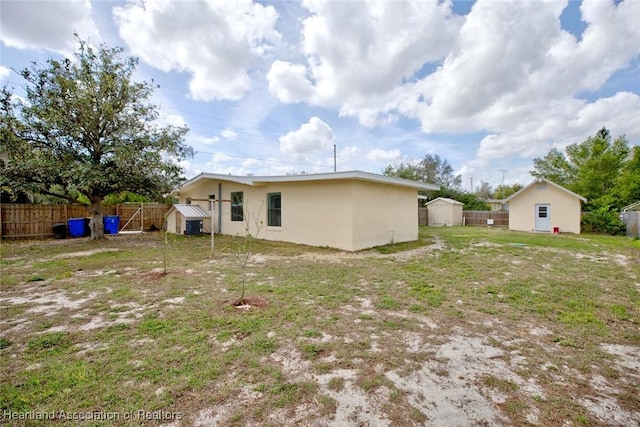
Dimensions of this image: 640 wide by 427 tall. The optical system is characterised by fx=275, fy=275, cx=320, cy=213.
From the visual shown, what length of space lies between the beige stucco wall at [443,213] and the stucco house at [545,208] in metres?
5.19

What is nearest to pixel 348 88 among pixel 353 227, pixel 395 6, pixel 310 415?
pixel 395 6

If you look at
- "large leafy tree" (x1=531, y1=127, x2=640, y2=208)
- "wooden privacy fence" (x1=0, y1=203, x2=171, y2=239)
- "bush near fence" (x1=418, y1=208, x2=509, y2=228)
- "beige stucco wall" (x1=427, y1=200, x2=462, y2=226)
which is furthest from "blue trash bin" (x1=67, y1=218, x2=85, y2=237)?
"large leafy tree" (x1=531, y1=127, x2=640, y2=208)

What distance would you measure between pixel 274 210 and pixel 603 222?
18396mm

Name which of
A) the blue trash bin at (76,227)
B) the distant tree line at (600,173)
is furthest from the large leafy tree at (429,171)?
the blue trash bin at (76,227)

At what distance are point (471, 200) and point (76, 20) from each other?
28.1 metres

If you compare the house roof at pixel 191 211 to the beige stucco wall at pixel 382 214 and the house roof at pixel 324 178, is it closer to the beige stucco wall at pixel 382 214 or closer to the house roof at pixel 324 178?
the house roof at pixel 324 178

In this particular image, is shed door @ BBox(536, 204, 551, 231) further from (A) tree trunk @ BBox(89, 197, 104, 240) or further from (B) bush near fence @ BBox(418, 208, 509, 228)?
(A) tree trunk @ BBox(89, 197, 104, 240)

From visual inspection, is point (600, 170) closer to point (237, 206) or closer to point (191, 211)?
point (237, 206)

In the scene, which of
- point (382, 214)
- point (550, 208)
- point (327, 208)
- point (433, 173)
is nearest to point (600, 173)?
point (550, 208)

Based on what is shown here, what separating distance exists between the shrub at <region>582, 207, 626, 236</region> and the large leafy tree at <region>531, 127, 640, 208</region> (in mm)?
1778

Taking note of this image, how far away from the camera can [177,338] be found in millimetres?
2906

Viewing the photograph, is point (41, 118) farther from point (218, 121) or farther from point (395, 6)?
point (395, 6)

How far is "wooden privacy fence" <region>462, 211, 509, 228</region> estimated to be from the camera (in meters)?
21.1

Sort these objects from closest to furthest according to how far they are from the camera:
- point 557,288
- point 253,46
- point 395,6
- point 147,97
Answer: point 557,288 → point 395,6 → point 253,46 → point 147,97
